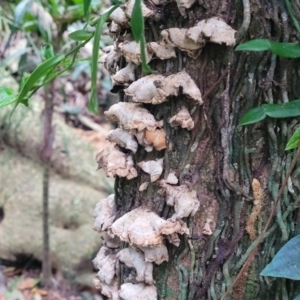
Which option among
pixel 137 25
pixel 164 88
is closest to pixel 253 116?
pixel 164 88

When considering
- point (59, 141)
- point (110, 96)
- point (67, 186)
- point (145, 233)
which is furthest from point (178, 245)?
point (110, 96)

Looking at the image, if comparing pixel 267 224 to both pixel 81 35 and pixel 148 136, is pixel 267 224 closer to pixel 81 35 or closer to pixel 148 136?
pixel 148 136

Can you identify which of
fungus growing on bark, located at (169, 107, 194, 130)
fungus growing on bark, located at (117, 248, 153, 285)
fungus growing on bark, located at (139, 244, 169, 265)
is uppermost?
fungus growing on bark, located at (169, 107, 194, 130)

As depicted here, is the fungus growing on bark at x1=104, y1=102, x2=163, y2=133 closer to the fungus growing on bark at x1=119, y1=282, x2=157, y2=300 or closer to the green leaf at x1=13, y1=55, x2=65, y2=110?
the green leaf at x1=13, y1=55, x2=65, y2=110

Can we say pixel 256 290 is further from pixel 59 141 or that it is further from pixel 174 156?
pixel 59 141

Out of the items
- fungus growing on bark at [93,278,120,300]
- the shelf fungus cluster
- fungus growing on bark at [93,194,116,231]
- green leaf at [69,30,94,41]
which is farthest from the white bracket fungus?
fungus growing on bark at [93,278,120,300]
